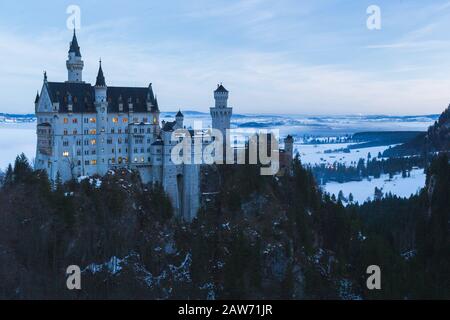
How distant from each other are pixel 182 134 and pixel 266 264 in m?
28.6

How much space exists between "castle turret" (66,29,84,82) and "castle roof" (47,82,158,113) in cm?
592

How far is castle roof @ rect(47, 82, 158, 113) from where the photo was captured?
88.6m

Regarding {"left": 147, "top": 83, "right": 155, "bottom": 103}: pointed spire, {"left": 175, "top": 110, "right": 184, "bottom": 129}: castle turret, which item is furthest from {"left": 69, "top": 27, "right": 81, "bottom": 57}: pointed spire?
{"left": 175, "top": 110, "right": 184, "bottom": 129}: castle turret

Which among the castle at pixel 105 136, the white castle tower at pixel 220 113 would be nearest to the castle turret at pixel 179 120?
the castle at pixel 105 136

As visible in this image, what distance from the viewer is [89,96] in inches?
3610

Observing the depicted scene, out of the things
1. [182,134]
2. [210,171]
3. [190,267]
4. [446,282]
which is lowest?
[446,282]

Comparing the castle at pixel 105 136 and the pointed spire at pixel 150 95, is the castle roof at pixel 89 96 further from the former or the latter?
the pointed spire at pixel 150 95

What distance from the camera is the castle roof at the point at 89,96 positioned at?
88.6m

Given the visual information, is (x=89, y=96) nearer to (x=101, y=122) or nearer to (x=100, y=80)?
(x=100, y=80)

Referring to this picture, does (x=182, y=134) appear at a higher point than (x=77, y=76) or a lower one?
lower

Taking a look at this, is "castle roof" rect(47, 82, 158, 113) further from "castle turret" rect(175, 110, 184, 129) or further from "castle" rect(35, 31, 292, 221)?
"castle turret" rect(175, 110, 184, 129)

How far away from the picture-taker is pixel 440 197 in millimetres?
122250
